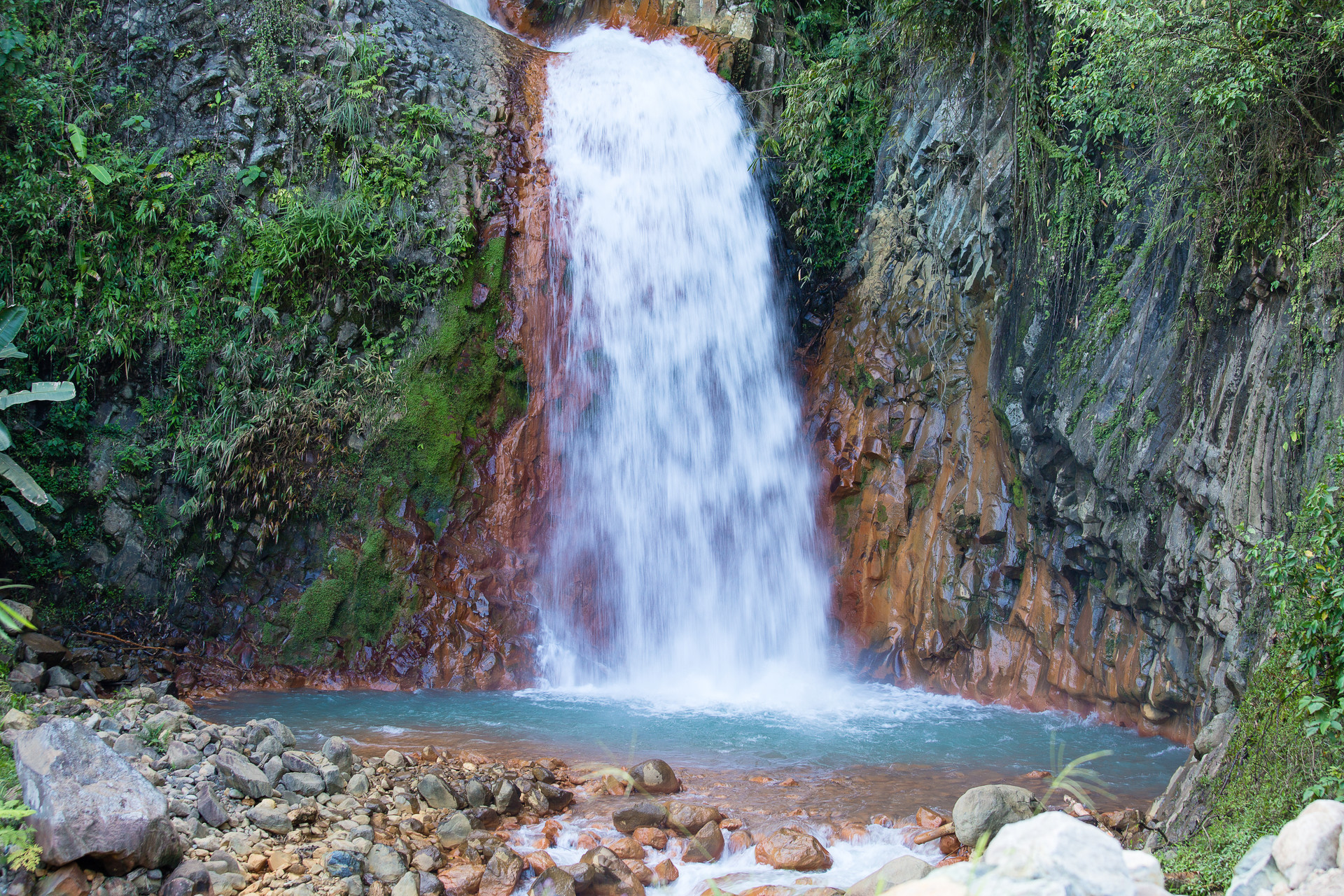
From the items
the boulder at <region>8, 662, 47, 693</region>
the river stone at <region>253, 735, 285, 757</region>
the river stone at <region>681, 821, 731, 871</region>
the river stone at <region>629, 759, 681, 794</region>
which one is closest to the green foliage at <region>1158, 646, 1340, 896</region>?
the river stone at <region>681, 821, 731, 871</region>

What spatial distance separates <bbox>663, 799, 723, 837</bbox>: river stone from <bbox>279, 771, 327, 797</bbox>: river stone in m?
2.18

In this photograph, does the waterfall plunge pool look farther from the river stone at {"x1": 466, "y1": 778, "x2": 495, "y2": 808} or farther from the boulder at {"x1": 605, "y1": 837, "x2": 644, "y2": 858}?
the river stone at {"x1": 466, "y1": 778, "x2": 495, "y2": 808}

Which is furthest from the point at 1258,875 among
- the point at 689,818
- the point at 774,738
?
the point at 774,738

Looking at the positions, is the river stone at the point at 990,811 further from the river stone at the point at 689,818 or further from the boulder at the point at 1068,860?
the boulder at the point at 1068,860

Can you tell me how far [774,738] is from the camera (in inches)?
290

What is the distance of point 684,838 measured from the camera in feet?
17.0

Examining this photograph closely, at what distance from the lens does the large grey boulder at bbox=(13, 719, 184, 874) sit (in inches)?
146

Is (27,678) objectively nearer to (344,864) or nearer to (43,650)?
(43,650)

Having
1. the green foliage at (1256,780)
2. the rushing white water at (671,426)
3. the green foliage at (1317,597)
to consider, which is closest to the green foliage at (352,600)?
the rushing white water at (671,426)

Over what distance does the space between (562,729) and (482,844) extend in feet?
8.29

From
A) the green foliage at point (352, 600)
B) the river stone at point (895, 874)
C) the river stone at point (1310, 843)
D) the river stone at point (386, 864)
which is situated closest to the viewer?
the river stone at point (1310, 843)

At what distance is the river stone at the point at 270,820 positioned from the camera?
4.75 metres

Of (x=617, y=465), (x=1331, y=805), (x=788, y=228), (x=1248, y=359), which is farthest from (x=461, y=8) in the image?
(x=1331, y=805)

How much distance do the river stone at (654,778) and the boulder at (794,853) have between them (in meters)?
0.96
